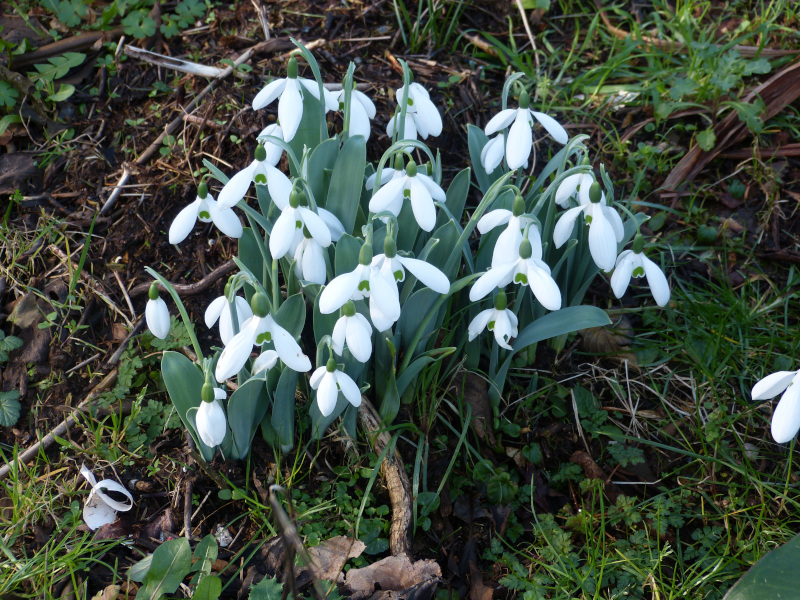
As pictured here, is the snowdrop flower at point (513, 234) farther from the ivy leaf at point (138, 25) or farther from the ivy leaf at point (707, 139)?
the ivy leaf at point (138, 25)

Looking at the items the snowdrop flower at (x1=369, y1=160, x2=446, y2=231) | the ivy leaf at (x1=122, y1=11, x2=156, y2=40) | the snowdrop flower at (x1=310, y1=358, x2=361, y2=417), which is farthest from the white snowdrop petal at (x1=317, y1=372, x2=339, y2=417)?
the ivy leaf at (x1=122, y1=11, x2=156, y2=40)

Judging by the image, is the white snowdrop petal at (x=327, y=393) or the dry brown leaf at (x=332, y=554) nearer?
the white snowdrop petal at (x=327, y=393)

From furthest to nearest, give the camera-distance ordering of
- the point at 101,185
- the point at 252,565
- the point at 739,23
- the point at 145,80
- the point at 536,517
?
the point at 739,23
the point at 145,80
the point at 101,185
the point at 536,517
the point at 252,565

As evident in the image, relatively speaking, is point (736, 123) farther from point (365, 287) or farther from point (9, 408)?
point (9, 408)

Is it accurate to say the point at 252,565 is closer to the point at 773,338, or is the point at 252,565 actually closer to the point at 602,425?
the point at 602,425

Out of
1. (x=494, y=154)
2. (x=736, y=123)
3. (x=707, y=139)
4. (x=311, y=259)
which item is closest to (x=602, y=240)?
(x=494, y=154)

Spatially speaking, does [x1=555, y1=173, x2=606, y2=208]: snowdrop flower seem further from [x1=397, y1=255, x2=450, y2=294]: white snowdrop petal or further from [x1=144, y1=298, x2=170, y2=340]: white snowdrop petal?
[x1=144, y1=298, x2=170, y2=340]: white snowdrop petal

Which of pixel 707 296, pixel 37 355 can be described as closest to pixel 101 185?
pixel 37 355

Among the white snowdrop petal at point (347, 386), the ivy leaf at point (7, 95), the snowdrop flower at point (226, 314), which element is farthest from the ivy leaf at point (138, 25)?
A: the white snowdrop petal at point (347, 386)
